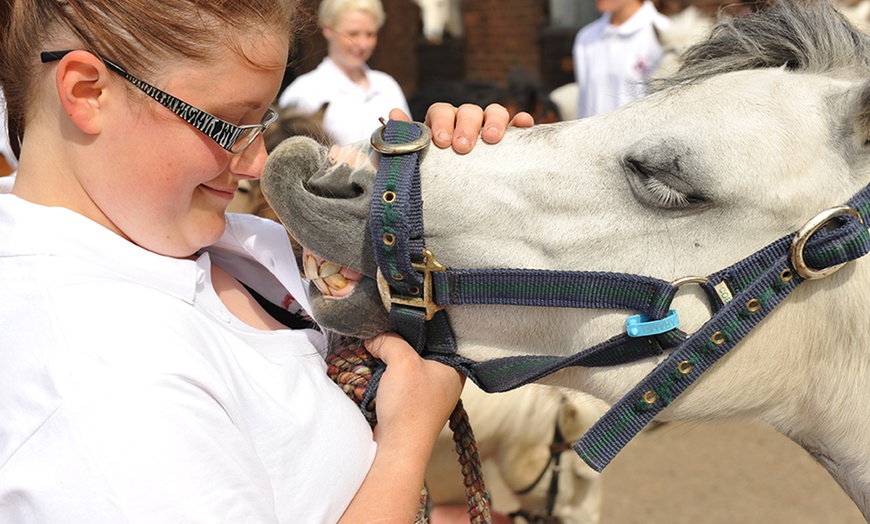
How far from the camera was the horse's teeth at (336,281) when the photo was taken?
→ 4.87ft

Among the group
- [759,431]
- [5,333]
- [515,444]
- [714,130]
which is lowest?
[759,431]

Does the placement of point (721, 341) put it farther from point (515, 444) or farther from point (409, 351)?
point (515, 444)

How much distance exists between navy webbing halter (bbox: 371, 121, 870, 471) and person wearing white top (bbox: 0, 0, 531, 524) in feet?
0.40

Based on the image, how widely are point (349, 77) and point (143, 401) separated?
3843 millimetres

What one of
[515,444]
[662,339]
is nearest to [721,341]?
[662,339]

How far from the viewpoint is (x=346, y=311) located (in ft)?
4.74

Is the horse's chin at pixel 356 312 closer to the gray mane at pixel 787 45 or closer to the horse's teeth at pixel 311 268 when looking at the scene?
the horse's teeth at pixel 311 268

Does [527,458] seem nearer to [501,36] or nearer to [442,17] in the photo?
[501,36]

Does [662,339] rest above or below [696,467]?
above

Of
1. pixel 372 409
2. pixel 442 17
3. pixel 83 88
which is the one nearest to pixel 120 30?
pixel 83 88

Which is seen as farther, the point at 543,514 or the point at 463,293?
the point at 543,514

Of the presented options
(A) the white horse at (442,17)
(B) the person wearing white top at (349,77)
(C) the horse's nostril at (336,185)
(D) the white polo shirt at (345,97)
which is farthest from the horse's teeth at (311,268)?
(A) the white horse at (442,17)

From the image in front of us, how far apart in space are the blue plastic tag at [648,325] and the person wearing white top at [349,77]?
9.81 ft

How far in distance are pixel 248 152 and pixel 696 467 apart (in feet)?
11.8
